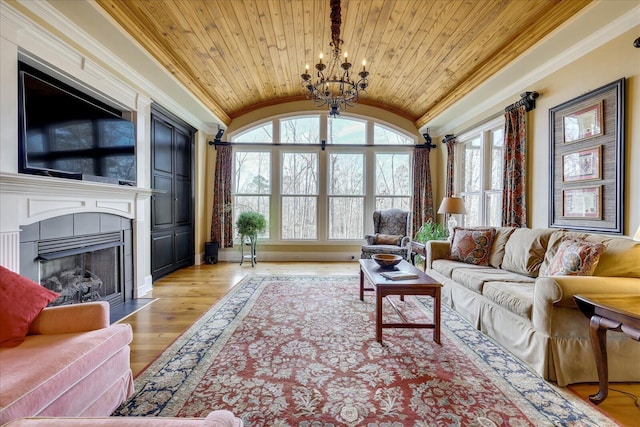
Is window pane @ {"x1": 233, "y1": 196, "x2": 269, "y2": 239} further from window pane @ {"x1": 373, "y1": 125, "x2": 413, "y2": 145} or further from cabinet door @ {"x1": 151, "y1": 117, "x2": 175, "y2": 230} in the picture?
window pane @ {"x1": 373, "y1": 125, "x2": 413, "y2": 145}

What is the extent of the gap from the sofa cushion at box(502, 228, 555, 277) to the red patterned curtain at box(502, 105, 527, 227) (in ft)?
1.83

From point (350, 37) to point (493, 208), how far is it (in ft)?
10.5

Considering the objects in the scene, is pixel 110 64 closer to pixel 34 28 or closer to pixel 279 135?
pixel 34 28

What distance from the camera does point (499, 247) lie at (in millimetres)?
3191

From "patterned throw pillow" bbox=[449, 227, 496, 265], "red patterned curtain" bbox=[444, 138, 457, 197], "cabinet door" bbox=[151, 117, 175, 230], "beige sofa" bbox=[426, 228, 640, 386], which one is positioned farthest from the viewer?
A: "red patterned curtain" bbox=[444, 138, 457, 197]

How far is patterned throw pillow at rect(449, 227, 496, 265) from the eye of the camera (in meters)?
3.24

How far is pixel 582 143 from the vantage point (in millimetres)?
2707

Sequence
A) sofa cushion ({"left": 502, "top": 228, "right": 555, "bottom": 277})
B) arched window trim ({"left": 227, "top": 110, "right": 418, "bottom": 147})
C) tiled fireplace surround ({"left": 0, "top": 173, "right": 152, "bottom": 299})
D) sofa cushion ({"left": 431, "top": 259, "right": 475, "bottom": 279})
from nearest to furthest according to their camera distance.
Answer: tiled fireplace surround ({"left": 0, "top": 173, "right": 152, "bottom": 299}) → sofa cushion ({"left": 502, "top": 228, "right": 555, "bottom": 277}) → sofa cushion ({"left": 431, "top": 259, "right": 475, "bottom": 279}) → arched window trim ({"left": 227, "top": 110, "right": 418, "bottom": 147})

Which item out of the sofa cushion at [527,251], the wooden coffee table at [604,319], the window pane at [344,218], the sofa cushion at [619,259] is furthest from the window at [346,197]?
the wooden coffee table at [604,319]

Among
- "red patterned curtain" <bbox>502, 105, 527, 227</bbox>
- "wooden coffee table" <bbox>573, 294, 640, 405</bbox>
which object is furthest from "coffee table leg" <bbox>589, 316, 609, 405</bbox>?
"red patterned curtain" <bbox>502, 105, 527, 227</bbox>

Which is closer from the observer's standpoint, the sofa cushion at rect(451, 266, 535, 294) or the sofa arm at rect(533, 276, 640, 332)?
the sofa arm at rect(533, 276, 640, 332)

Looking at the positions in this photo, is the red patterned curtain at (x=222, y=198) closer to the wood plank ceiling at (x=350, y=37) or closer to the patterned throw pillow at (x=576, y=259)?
the wood plank ceiling at (x=350, y=37)

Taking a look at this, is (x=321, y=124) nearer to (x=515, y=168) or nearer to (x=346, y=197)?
(x=346, y=197)

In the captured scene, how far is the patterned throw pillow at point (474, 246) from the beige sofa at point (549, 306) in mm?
366
